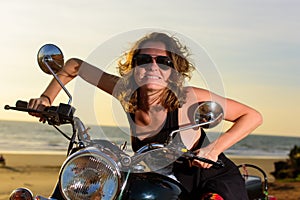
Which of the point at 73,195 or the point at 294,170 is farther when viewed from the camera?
the point at 294,170

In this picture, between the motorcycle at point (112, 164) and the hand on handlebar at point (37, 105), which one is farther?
the hand on handlebar at point (37, 105)

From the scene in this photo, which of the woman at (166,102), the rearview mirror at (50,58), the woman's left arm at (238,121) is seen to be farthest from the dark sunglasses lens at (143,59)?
the woman's left arm at (238,121)

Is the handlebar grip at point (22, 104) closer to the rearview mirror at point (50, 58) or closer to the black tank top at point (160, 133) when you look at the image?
the rearview mirror at point (50, 58)

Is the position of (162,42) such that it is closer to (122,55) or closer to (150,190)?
(122,55)

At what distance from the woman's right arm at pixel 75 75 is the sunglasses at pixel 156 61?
23cm

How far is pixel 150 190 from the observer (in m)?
3.28

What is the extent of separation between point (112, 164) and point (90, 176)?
0.11 m

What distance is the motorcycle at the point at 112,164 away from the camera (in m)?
3.15

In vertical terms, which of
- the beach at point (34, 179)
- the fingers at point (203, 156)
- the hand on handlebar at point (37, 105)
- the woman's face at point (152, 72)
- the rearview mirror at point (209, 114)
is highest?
the woman's face at point (152, 72)

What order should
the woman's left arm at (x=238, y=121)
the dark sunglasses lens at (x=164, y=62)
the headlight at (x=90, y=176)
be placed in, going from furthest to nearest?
the woman's left arm at (x=238, y=121), the dark sunglasses lens at (x=164, y=62), the headlight at (x=90, y=176)

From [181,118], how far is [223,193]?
466 millimetres

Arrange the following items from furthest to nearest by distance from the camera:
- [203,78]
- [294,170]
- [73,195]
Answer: [294,170], [203,78], [73,195]

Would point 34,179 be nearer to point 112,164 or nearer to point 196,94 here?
point 196,94

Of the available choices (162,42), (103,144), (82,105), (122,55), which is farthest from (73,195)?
(162,42)
